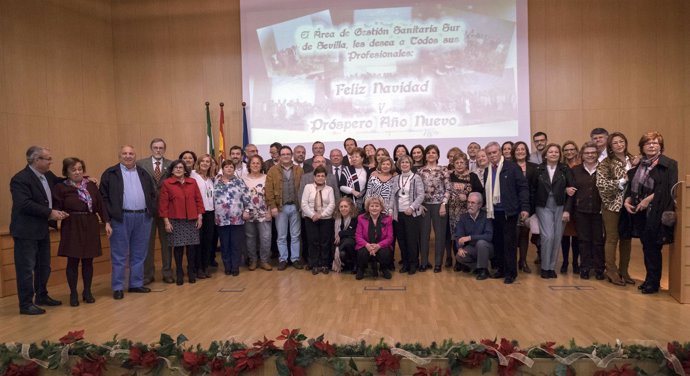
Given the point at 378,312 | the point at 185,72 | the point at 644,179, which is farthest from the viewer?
the point at 185,72

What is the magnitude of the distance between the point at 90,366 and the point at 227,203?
9.15ft

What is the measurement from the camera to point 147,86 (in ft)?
28.4

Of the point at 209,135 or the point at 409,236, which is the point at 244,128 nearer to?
the point at 209,135

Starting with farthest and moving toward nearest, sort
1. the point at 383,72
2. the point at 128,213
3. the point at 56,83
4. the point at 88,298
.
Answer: the point at 383,72 < the point at 56,83 < the point at 128,213 < the point at 88,298

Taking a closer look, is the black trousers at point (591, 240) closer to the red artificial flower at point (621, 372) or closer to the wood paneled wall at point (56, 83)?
the red artificial flower at point (621, 372)

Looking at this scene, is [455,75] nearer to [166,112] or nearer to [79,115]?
[166,112]

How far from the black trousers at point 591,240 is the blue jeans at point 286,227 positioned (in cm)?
303

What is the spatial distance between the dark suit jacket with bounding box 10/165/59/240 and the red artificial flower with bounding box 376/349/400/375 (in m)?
3.10

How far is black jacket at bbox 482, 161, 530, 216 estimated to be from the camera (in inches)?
190

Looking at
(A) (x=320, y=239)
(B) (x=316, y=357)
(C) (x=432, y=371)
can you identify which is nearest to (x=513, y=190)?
(A) (x=320, y=239)

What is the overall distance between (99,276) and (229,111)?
12.3 feet

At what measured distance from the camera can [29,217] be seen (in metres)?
4.09

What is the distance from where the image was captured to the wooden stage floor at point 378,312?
333cm

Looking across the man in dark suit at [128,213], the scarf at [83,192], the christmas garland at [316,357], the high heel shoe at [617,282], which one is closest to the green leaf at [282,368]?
the christmas garland at [316,357]
